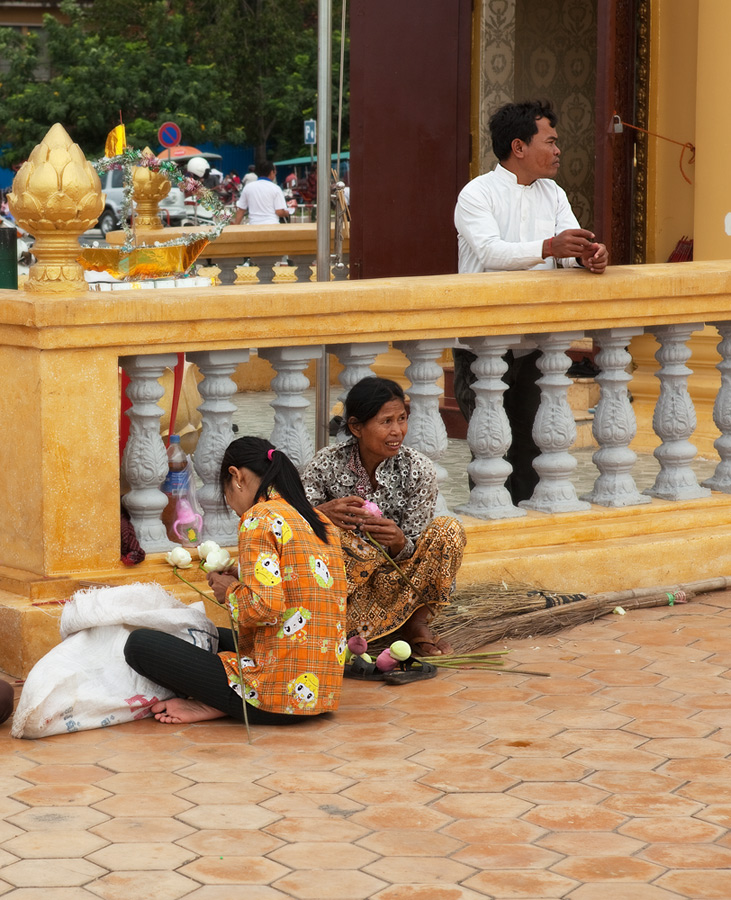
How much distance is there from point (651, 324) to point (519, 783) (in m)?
2.43

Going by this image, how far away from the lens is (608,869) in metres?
3.24

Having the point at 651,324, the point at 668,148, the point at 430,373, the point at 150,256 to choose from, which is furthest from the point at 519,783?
the point at 668,148

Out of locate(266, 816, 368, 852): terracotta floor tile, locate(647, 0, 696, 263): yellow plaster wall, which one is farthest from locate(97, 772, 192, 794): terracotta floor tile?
locate(647, 0, 696, 263): yellow plaster wall

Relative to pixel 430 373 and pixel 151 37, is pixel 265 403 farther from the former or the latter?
pixel 151 37

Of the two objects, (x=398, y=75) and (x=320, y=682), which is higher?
(x=398, y=75)

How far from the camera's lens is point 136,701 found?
14.1ft

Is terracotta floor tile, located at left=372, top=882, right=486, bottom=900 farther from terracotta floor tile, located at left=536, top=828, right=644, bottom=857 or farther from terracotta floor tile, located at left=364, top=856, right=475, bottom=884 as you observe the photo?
terracotta floor tile, located at left=536, top=828, right=644, bottom=857

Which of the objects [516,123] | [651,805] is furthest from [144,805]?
[516,123]

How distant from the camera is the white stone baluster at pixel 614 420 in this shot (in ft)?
18.5

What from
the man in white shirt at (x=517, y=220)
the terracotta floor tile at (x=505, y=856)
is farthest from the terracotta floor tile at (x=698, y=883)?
the man in white shirt at (x=517, y=220)

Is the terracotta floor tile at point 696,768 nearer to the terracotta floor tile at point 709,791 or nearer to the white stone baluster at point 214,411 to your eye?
the terracotta floor tile at point 709,791

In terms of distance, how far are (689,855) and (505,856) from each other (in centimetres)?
42

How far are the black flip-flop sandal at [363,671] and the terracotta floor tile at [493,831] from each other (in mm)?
1205

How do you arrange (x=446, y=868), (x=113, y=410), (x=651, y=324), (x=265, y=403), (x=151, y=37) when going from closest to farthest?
(x=446, y=868), (x=113, y=410), (x=651, y=324), (x=265, y=403), (x=151, y=37)
